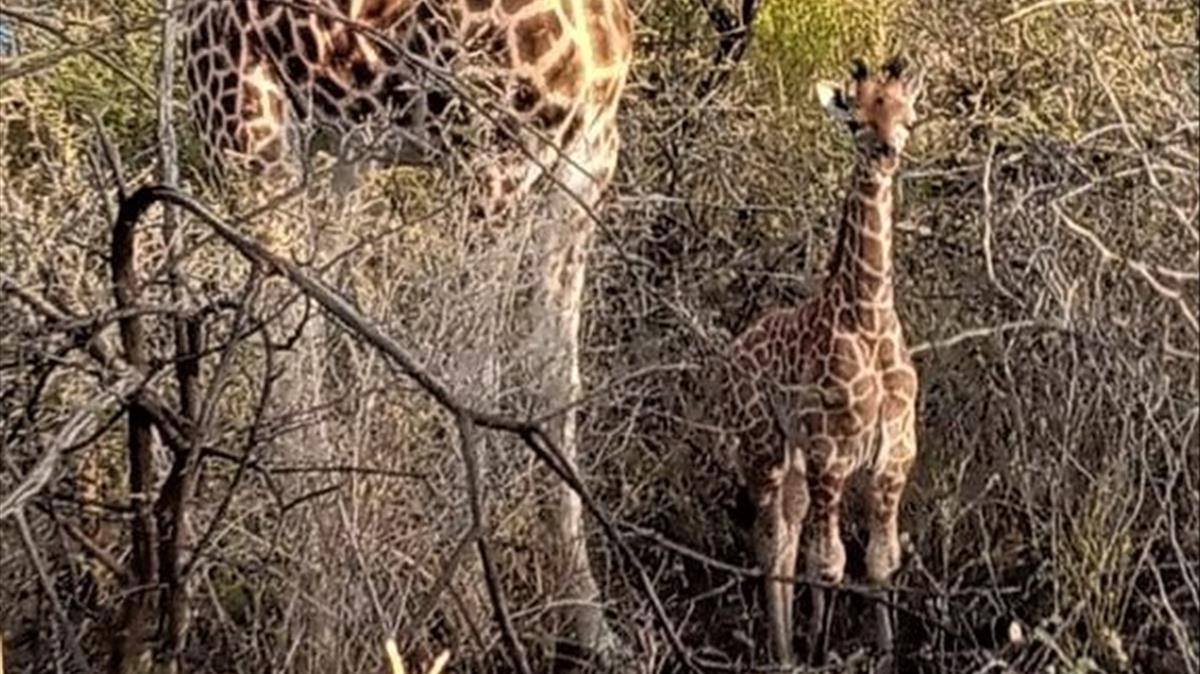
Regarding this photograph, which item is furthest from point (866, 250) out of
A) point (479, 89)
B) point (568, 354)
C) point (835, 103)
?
point (479, 89)

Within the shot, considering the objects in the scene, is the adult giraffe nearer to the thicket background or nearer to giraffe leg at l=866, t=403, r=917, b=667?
the thicket background

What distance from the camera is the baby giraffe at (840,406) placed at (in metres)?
5.75

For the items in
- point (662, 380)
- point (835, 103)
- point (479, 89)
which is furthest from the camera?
point (662, 380)

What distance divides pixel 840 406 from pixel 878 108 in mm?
598

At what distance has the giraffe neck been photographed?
18.9ft

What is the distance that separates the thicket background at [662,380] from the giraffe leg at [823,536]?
149mm

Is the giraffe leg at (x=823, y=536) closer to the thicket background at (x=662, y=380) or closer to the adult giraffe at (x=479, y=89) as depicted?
the thicket background at (x=662, y=380)

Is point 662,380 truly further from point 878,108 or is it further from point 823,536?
point 878,108

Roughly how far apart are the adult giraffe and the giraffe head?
54 cm

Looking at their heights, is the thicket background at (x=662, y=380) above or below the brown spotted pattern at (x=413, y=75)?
below

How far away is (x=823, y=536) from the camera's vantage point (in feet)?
19.1

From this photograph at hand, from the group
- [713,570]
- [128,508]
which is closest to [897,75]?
[713,570]

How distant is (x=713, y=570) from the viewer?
628 cm

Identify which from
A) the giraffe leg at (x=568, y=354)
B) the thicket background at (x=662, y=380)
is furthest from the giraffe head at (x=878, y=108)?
the giraffe leg at (x=568, y=354)
